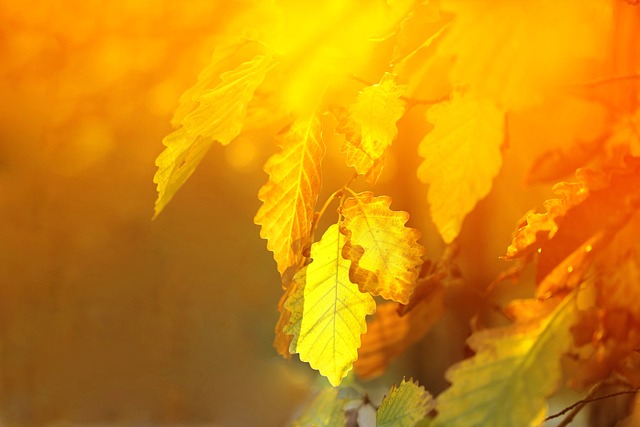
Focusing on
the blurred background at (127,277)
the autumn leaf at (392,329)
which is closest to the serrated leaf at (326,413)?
the autumn leaf at (392,329)

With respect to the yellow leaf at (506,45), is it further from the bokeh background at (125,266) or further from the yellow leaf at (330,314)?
the bokeh background at (125,266)

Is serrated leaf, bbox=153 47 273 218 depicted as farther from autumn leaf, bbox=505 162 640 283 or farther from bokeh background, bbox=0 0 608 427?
bokeh background, bbox=0 0 608 427

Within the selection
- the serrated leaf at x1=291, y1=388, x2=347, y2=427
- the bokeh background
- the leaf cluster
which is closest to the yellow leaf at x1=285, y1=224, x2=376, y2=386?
the leaf cluster

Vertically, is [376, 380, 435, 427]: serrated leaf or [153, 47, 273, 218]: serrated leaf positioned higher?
A: [153, 47, 273, 218]: serrated leaf

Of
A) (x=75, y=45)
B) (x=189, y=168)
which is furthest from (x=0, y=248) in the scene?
(x=189, y=168)

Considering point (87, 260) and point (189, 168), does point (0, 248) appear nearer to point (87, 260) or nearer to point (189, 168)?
point (87, 260)
